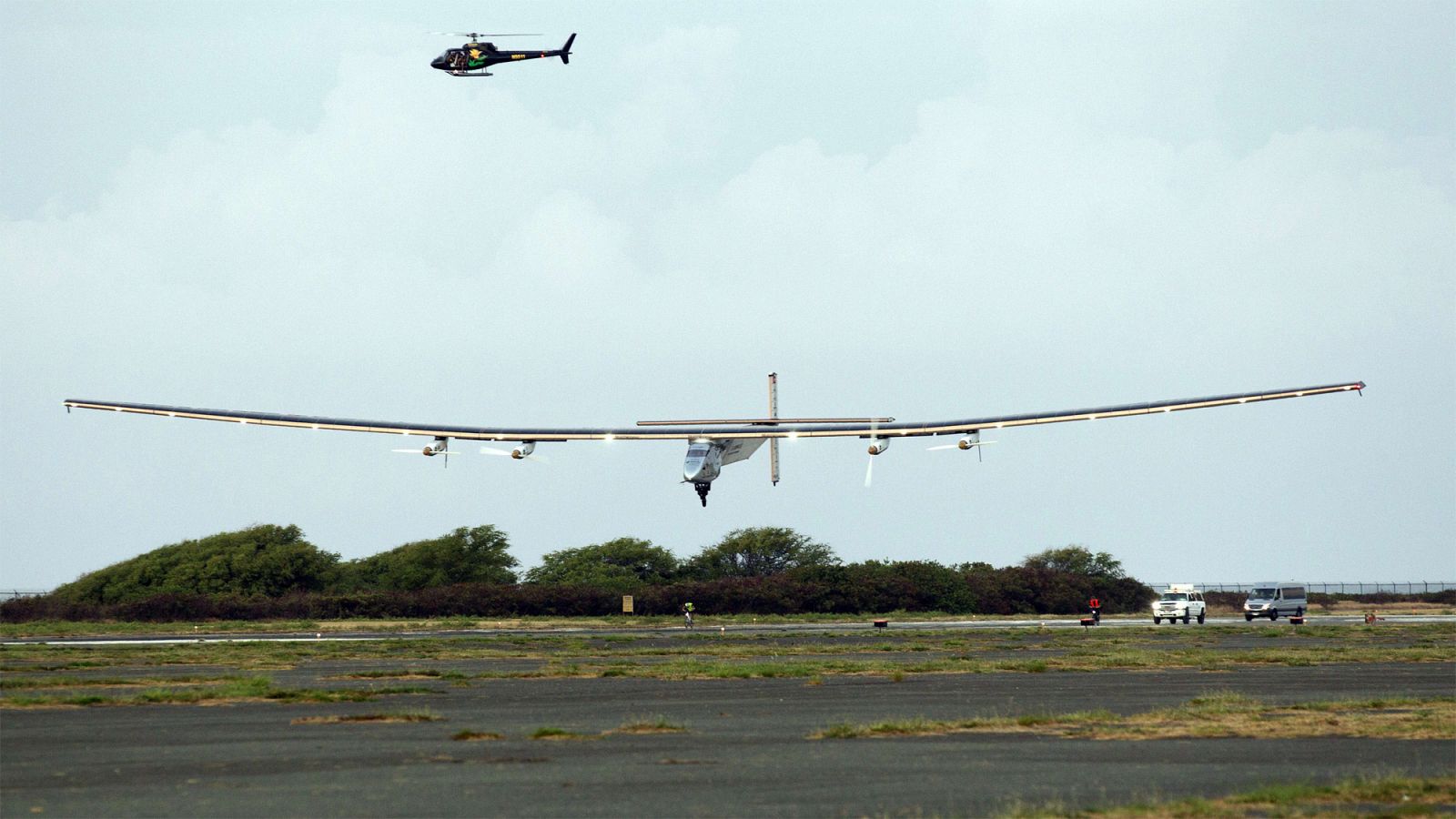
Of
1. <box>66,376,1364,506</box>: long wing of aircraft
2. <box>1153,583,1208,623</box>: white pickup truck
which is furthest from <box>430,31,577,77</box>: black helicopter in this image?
<box>1153,583,1208,623</box>: white pickup truck

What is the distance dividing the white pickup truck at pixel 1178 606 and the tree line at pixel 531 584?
68.3 ft

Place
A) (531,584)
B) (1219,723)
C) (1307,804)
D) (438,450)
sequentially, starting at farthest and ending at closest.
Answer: (531,584) → (438,450) → (1219,723) → (1307,804)

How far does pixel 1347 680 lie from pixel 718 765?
19576 mm

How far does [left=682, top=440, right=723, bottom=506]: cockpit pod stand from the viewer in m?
65.8

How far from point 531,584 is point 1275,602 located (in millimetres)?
45669

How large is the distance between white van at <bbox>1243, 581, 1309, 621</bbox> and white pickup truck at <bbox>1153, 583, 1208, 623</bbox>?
4.24 metres

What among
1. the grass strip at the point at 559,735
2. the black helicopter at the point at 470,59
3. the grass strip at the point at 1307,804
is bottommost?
the grass strip at the point at 1307,804

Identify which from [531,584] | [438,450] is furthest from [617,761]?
[531,584]

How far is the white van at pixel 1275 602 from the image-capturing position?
7450cm

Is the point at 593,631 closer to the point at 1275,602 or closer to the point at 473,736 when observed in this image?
the point at 1275,602

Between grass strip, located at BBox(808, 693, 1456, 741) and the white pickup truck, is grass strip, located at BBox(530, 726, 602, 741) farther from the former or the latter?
the white pickup truck

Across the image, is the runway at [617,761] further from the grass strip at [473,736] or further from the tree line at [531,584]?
the tree line at [531,584]

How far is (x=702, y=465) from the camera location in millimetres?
65812

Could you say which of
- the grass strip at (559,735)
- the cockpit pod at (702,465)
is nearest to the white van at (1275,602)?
the cockpit pod at (702,465)
